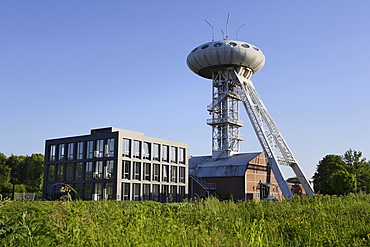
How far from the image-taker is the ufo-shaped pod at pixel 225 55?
221ft

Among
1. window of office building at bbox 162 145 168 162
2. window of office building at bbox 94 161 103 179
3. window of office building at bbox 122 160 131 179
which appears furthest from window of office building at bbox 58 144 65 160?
window of office building at bbox 162 145 168 162

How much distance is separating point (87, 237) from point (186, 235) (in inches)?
80.5

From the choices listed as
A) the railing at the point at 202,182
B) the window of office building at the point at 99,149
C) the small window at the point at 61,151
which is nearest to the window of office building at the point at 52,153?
the small window at the point at 61,151

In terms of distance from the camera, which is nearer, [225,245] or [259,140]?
[225,245]

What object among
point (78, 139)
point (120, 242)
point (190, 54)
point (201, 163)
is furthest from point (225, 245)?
point (190, 54)

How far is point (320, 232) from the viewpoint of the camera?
388 inches

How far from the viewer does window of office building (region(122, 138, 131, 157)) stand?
4803 centimetres

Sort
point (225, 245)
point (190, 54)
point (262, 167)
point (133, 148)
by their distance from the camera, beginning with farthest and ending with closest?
point (190, 54) → point (262, 167) → point (133, 148) → point (225, 245)

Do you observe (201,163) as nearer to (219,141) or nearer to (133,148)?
A: (219,141)

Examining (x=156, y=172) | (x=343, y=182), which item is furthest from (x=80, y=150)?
(x=343, y=182)

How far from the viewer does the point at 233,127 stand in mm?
69312

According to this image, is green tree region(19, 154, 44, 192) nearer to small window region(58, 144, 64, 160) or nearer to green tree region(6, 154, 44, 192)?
green tree region(6, 154, 44, 192)

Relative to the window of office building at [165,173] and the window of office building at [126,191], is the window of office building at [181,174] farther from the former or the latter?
the window of office building at [126,191]

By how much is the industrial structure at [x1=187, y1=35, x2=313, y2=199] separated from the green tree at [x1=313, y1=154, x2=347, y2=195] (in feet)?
15.1
